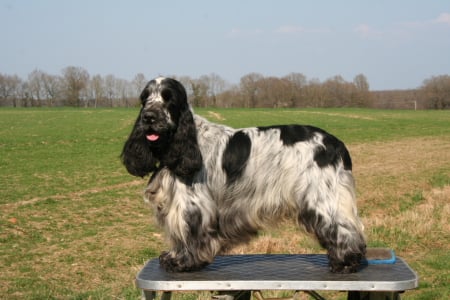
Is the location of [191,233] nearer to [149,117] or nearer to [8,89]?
[149,117]

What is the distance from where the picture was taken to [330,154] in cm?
521

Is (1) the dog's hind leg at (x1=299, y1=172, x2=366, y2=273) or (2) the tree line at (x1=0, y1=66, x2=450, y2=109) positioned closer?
(1) the dog's hind leg at (x1=299, y1=172, x2=366, y2=273)

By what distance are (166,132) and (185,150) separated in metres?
0.23

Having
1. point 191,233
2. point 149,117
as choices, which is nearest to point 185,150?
point 149,117

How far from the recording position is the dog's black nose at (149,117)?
16.0 ft

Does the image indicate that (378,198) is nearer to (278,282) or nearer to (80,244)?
(80,244)

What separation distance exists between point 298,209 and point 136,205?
13.8 meters

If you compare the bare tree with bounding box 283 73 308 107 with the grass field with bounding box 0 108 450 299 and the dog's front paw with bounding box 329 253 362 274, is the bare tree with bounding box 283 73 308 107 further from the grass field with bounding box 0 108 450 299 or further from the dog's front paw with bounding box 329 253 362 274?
the dog's front paw with bounding box 329 253 362 274

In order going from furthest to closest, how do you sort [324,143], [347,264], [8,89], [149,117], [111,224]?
[8,89]
[111,224]
[324,143]
[347,264]
[149,117]

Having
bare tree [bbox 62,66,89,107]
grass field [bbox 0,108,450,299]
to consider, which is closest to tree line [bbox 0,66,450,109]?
bare tree [bbox 62,66,89,107]

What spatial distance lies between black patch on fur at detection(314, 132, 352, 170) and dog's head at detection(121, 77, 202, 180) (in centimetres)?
107

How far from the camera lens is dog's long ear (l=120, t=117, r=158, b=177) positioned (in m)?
5.14

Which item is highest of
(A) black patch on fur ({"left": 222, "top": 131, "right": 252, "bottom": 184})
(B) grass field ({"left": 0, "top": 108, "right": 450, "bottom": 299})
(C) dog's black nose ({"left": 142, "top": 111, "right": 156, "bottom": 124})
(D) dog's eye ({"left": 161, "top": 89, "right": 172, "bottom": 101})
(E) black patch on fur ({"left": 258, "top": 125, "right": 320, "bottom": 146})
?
(D) dog's eye ({"left": 161, "top": 89, "right": 172, "bottom": 101})

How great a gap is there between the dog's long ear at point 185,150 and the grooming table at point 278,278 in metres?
0.94
